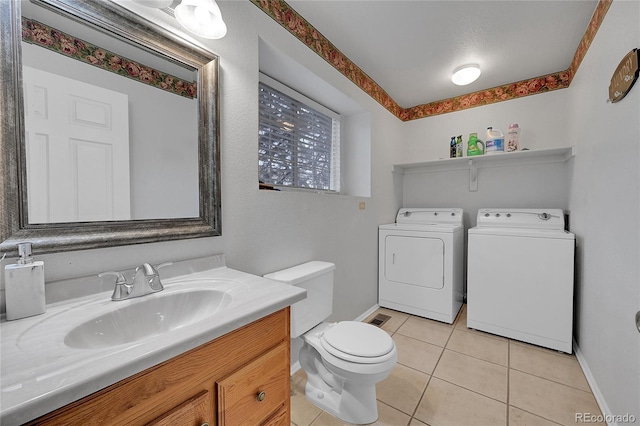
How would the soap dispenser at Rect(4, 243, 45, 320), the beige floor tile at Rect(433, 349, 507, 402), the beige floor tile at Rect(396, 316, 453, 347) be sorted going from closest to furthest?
the soap dispenser at Rect(4, 243, 45, 320), the beige floor tile at Rect(433, 349, 507, 402), the beige floor tile at Rect(396, 316, 453, 347)

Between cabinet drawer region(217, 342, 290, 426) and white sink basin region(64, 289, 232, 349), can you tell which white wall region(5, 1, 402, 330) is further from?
cabinet drawer region(217, 342, 290, 426)

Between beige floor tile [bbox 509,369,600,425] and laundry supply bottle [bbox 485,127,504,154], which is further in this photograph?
laundry supply bottle [bbox 485,127,504,154]

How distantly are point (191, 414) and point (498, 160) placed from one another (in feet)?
10.2

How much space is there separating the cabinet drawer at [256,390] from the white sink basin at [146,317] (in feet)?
0.67

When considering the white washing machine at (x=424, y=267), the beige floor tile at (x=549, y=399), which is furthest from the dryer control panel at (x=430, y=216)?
the beige floor tile at (x=549, y=399)

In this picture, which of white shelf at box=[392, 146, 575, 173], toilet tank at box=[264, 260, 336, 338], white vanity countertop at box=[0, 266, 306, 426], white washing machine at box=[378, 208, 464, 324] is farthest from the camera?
white washing machine at box=[378, 208, 464, 324]

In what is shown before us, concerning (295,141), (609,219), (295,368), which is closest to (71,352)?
(295,368)

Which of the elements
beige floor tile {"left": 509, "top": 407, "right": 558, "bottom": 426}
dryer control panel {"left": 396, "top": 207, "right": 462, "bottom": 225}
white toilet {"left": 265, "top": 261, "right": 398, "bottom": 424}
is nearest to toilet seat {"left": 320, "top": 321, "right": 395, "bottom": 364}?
white toilet {"left": 265, "top": 261, "right": 398, "bottom": 424}

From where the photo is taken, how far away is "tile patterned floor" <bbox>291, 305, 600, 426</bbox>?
1.37 metres

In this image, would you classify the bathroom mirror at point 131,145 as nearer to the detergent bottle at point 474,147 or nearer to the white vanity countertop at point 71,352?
the white vanity countertop at point 71,352

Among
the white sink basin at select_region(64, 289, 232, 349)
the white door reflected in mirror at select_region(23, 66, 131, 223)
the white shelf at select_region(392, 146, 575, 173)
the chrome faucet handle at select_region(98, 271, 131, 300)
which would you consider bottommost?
the white sink basin at select_region(64, 289, 232, 349)

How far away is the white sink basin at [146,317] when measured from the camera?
734mm

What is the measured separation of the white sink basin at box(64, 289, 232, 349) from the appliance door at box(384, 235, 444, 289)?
1.98 meters

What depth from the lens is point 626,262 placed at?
45.8 inches
